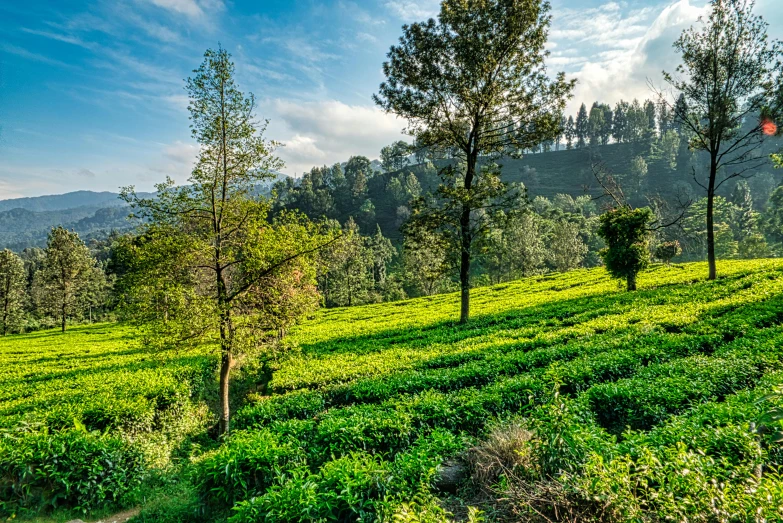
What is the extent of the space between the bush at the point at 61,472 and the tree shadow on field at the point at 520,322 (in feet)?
38.0

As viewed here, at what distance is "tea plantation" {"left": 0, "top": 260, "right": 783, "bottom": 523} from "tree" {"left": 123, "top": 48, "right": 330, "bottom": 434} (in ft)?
5.98

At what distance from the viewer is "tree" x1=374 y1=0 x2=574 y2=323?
795 inches

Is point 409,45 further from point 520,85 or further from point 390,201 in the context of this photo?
point 390,201

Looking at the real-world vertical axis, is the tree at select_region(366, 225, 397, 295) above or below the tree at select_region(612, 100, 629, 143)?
below

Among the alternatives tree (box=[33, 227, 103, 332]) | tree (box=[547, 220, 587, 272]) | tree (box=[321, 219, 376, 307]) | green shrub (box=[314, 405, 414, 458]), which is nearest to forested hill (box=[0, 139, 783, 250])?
Answer: tree (box=[321, 219, 376, 307])

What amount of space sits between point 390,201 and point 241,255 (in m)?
136

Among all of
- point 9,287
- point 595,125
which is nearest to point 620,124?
point 595,125

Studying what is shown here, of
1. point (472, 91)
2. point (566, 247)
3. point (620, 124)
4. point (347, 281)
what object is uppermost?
point (620, 124)

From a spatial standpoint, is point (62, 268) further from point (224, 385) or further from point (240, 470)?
point (240, 470)

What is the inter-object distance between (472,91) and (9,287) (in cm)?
7586

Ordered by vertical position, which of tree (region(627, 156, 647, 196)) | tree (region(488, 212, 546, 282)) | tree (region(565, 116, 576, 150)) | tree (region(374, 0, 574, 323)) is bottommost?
tree (region(488, 212, 546, 282))

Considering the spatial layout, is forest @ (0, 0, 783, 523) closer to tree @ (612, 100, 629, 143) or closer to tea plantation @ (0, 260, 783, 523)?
tea plantation @ (0, 260, 783, 523)

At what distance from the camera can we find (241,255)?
38.7ft

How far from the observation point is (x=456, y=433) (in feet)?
29.4
